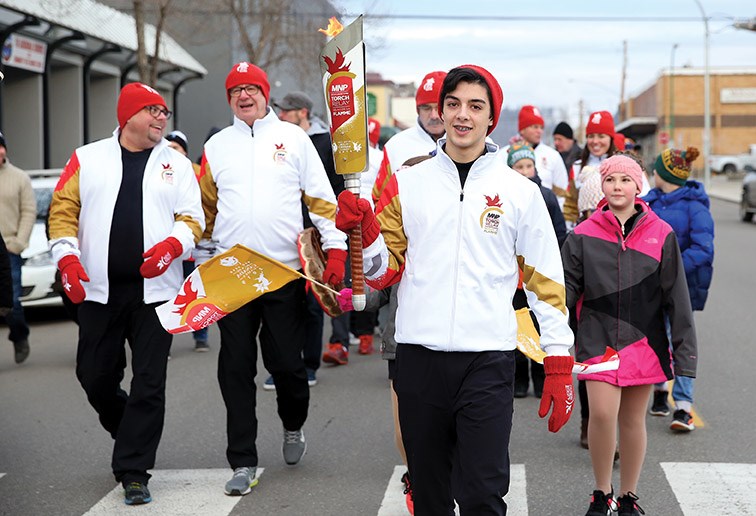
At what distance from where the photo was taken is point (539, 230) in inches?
170

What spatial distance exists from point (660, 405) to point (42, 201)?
8569 mm

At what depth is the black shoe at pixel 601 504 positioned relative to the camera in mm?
5609

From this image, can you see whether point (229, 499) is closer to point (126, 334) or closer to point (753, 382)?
point (126, 334)

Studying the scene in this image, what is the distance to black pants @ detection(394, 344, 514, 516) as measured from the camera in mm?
4148

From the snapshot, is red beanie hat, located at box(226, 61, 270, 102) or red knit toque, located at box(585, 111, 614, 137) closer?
red beanie hat, located at box(226, 61, 270, 102)

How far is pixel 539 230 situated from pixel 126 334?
2.95m

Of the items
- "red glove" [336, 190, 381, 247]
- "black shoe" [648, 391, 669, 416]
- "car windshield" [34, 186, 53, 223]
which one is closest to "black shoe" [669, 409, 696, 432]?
"black shoe" [648, 391, 669, 416]

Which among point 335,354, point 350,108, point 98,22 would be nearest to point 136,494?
point 350,108

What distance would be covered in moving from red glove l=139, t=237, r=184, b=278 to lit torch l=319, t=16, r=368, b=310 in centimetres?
203

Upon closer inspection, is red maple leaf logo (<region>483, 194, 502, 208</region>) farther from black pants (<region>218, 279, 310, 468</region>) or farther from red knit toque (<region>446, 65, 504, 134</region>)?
black pants (<region>218, 279, 310, 468</region>)

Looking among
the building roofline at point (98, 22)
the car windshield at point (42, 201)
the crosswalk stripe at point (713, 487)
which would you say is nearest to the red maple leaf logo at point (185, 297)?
the crosswalk stripe at point (713, 487)

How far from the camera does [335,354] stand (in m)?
10.4

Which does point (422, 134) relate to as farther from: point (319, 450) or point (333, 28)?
point (333, 28)

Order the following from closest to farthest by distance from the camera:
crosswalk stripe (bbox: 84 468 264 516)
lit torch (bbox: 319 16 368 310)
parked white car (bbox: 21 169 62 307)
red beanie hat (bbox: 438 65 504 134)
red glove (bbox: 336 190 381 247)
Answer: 1. red glove (bbox: 336 190 381 247)
2. lit torch (bbox: 319 16 368 310)
3. red beanie hat (bbox: 438 65 504 134)
4. crosswalk stripe (bbox: 84 468 264 516)
5. parked white car (bbox: 21 169 62 307)
